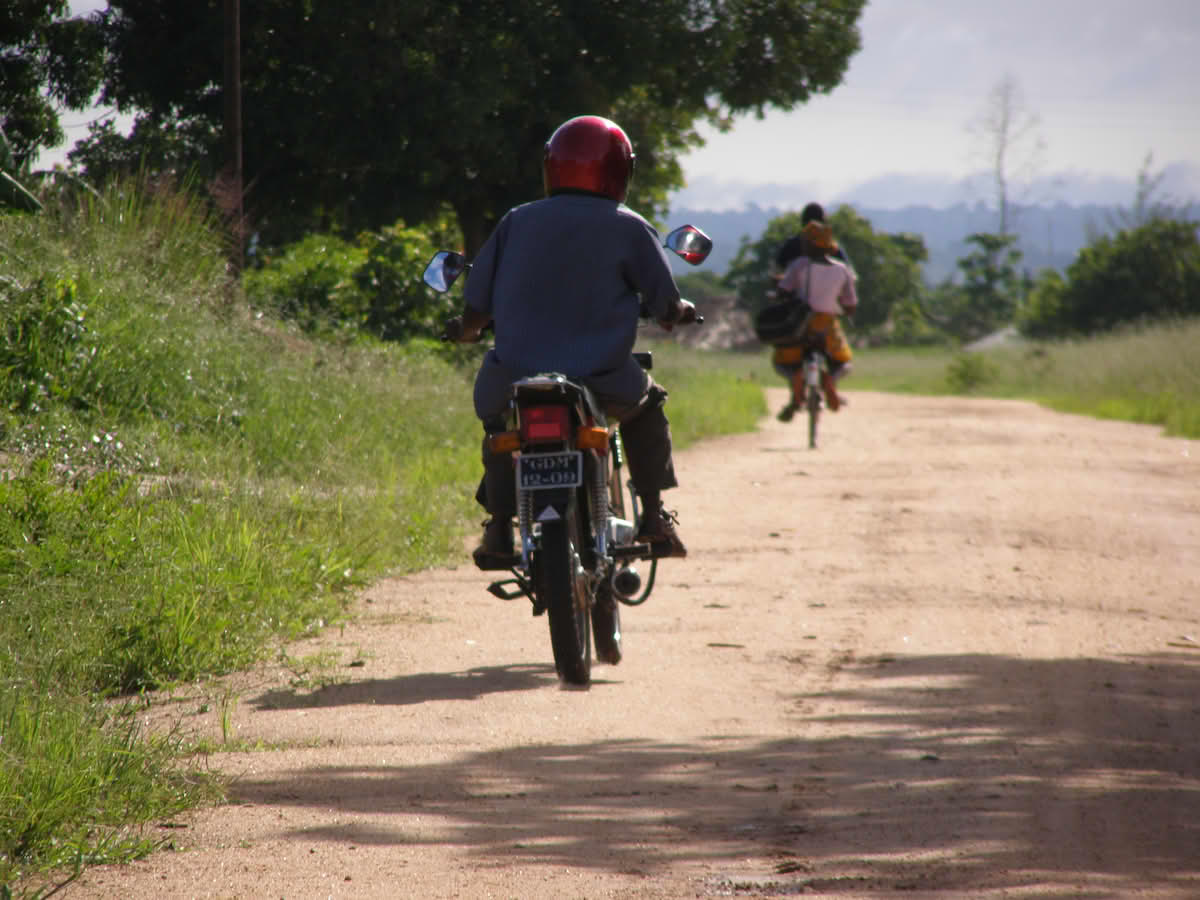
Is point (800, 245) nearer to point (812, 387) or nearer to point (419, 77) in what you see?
point (812, 387)

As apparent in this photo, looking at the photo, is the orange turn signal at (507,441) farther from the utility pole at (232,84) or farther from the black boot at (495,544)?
the utility pole at (232,84)

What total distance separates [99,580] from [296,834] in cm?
251

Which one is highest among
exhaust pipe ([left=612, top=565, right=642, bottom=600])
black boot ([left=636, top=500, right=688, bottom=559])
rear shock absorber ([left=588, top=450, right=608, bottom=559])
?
rear shock absorber ([left=588, top=450, right=608, bottom=559])

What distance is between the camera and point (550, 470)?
16.6 ft

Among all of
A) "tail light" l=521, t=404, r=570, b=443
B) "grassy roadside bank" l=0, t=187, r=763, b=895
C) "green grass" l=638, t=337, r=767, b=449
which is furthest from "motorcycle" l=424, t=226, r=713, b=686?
"green grass" l=638, t=337, r=767, b=449

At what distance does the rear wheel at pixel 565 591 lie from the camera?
510cm

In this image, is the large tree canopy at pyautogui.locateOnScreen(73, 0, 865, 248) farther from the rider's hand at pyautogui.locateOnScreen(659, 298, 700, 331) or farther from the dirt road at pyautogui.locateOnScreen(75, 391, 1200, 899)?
the rider's hand at pyautogui.locateOnScreen(659, 298, 700, 331)

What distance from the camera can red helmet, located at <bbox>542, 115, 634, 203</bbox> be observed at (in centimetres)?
557

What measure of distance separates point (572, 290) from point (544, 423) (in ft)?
2.11

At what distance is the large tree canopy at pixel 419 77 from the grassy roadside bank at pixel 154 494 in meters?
7.50

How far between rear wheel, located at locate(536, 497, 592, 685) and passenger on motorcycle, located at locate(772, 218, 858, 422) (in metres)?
11.1

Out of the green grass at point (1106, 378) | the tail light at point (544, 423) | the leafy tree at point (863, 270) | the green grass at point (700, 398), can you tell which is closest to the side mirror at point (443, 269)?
the tail light at point (544, 423)

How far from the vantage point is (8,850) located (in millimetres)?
3660

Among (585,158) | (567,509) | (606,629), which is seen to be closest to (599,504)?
(567,509)
